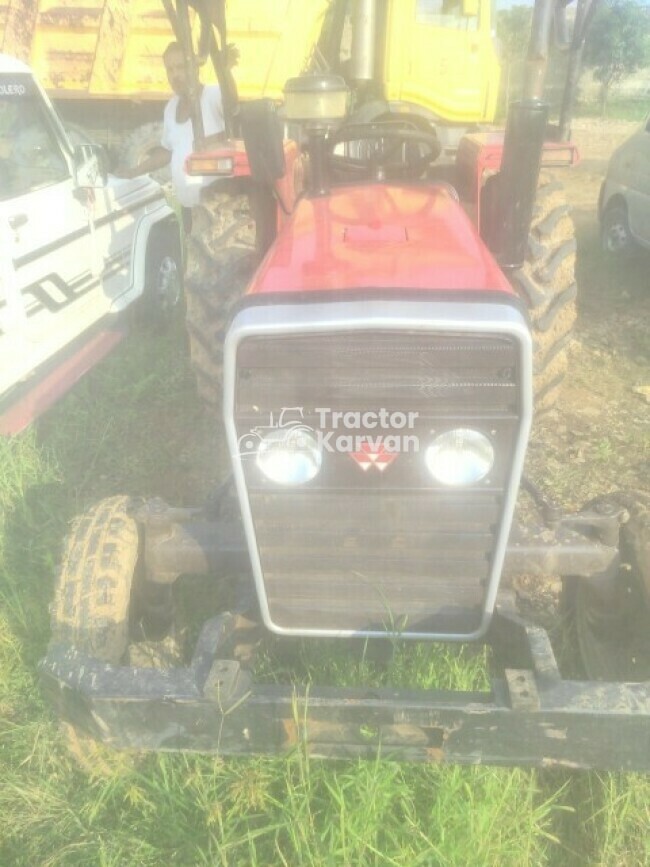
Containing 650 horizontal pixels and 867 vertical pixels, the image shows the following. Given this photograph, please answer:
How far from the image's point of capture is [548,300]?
3.41 metres

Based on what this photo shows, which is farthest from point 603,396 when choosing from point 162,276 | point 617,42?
point 617,42

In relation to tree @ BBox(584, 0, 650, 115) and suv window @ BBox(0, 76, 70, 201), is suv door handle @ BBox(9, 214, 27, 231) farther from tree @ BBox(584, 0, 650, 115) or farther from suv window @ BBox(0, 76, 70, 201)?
tree @ BBox(584, 0, 650, 115)

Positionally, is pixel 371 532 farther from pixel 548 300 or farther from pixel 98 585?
pixel 548 300

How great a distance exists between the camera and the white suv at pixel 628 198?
256 inches

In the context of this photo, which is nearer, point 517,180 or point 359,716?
point 359,716

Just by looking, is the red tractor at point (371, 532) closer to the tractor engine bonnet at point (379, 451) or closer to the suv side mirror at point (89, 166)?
the tractor engine bonnet at point (379, 451)

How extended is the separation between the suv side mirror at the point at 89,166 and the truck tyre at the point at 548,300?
99.3 inches

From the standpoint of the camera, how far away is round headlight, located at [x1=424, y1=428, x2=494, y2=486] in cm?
186

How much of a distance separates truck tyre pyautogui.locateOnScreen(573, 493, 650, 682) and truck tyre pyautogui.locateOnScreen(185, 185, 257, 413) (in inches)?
70.2

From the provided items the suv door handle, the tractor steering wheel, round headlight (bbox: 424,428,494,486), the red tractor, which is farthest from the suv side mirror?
round headlight (bbox: 424,428,494,486)

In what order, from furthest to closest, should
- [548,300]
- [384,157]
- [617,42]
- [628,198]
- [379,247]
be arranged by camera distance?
1. [617,42]
2. [628,198]
3. [548,300]
4. [384,157]
5. [379,247]

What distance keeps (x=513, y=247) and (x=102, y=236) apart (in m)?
3.00

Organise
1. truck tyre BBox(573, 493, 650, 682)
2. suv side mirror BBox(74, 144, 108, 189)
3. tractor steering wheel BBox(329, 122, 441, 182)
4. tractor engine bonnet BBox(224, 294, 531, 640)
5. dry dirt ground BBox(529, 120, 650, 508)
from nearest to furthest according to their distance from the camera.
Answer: tractor engine bonnet BBox(224, 294, 531, 640) < truck tyre BBox(573, 493, 650, 682) < tractor steering wheel BBox(329, 122, 441, 182) < dry dirt ground BBox(529, 120, 650, 508) < suv side mirror BBox(74, 144, 108, 189)

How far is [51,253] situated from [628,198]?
4889 millimetres
